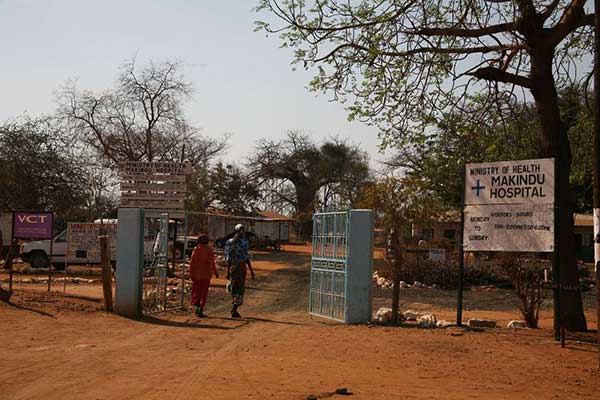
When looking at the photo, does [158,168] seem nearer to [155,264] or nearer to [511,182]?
[155,264]

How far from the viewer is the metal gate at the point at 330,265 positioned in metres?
13.1

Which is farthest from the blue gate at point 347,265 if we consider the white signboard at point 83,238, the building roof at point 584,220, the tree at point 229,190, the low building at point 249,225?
the tree at point 229,190

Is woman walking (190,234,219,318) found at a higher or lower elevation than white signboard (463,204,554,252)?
lower

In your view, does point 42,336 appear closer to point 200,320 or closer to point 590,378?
point 200,320

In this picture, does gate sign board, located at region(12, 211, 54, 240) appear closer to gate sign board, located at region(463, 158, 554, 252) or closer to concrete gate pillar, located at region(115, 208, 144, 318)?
concrete gate pillar, located at region(115, 208, 144, 318)

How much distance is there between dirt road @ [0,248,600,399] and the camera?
7395 millimetres

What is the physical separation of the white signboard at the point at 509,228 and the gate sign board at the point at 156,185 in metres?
6.83

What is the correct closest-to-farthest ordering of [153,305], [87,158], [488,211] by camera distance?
[488,211]
[153,305]
[87,158]

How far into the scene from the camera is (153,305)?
15.1 m

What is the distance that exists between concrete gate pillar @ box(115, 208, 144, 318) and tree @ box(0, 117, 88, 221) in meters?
22.3

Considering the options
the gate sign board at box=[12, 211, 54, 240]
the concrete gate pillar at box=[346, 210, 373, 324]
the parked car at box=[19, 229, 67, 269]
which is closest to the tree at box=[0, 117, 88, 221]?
the parked car at box=[19, 229, 67, 269]

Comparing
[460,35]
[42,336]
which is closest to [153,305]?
[42,336]

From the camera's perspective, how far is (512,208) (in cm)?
1160

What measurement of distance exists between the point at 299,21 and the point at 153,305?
7.02 m
